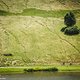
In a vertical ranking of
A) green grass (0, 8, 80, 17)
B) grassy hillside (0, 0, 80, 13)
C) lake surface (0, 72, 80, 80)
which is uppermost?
grassy hillside (0, 0, 80, 13)

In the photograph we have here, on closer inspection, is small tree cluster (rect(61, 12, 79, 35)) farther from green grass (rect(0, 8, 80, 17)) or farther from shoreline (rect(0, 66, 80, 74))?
shoreline (rect(0, 66, 80, 74))

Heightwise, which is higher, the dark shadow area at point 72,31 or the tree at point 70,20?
the tree at point 70,20

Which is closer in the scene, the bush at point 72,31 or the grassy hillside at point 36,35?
the grassy hillside at point 36,35

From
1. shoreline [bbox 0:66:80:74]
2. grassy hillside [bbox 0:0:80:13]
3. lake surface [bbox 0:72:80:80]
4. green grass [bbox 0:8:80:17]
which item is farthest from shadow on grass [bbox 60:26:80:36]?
grassy hillside [bbox 0:0:80:13]

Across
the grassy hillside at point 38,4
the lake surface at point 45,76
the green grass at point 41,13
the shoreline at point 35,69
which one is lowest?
the shoreline at point 35,69

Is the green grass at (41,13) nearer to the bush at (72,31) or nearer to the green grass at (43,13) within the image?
the green grass at (43,13)

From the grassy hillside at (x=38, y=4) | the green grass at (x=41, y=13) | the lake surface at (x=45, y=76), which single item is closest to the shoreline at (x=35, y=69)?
the lake surface at (x=45, y=76)

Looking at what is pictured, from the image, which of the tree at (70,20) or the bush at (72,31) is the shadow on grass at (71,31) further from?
the tree at (70,20)

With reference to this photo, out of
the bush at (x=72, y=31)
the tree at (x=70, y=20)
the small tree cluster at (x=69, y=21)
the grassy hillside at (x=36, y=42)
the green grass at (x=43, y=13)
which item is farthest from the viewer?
the green grass at (x=43, y=13)

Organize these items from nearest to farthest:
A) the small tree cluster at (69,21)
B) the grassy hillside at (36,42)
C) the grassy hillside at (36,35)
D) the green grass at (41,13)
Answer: the grassy hillside at (36,42) < the grassy hillside at (36,35) < the small tree cluster at (69,21) < the green grass at (41,13)
